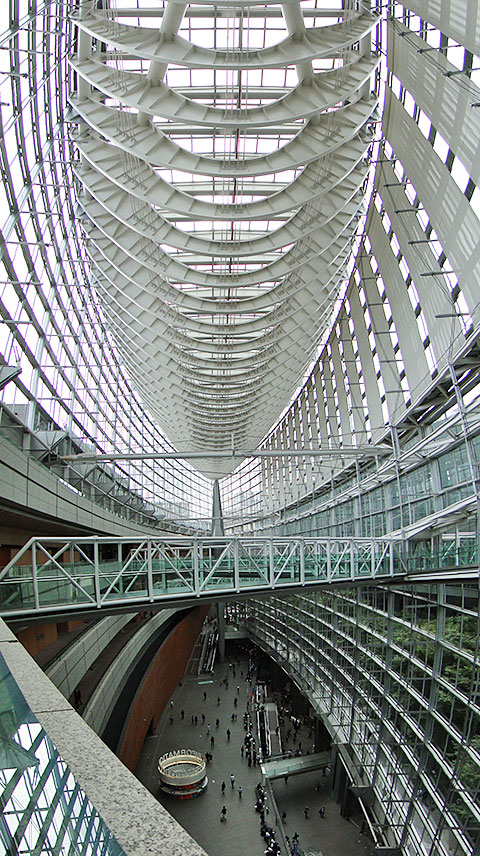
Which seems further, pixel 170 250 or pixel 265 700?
pixel 265 700

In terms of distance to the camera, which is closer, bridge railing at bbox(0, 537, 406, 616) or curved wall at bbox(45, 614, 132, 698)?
bridge railing at bbox(0, 537, 406, 616)

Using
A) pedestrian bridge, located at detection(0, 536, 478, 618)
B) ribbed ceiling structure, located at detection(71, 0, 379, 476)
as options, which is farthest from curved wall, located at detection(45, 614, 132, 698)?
ribbed ceiling structure, located at detection(71, 0, 379, 476)

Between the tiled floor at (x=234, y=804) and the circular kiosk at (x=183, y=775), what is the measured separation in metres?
0.36

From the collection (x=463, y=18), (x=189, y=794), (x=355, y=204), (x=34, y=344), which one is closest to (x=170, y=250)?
(x=34, y=344)

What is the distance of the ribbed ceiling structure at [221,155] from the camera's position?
1208cm

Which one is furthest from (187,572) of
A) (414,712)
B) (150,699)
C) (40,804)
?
(150,699)

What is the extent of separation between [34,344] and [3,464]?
9793mm

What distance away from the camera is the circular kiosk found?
30562 millimetres

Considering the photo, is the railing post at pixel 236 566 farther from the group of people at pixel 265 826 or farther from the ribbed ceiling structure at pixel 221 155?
the group of people at pixel 265 826

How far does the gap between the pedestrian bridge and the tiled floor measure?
1193 centimetres

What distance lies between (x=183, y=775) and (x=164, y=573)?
18.6 meters

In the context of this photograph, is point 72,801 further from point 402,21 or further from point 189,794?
point 189,794

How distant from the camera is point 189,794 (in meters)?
30.7

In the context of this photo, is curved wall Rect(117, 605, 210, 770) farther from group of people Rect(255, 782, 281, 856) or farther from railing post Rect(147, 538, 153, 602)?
railing post Rect(147, 538, 153, 602)
